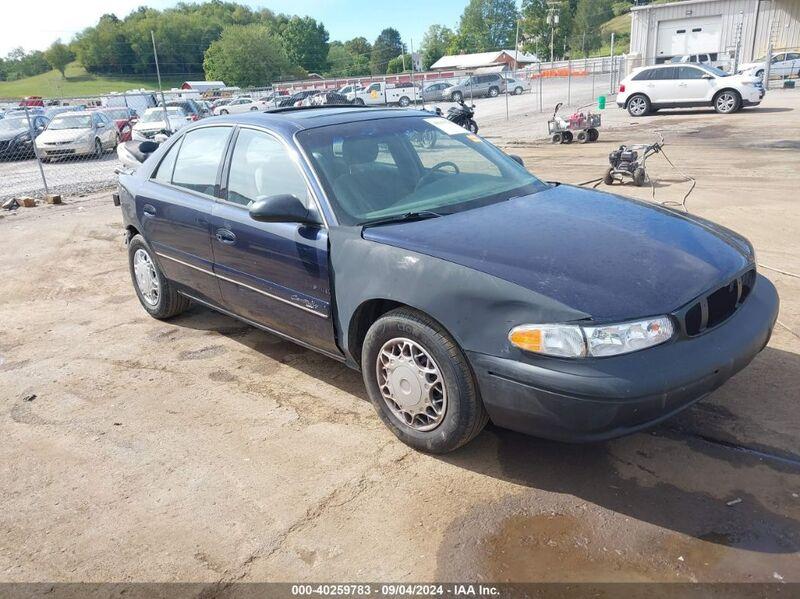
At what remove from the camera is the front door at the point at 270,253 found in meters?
3.58

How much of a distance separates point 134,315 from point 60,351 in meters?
0.80

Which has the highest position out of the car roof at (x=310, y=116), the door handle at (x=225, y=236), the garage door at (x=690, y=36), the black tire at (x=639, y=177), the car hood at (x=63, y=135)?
the garage door at (x=690, y=36)

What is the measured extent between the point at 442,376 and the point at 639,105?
865 inches

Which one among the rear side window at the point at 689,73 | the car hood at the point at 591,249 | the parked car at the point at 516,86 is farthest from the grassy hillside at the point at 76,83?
the car hood at the point at 591,249

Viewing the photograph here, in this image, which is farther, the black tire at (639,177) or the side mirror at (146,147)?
the black tire at (639,177)

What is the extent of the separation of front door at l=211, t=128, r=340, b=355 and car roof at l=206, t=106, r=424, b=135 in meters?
0.10

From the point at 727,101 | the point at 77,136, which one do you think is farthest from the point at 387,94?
the point at 77,136

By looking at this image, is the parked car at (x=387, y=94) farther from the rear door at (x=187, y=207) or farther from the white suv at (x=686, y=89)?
the rear door at (x=187, y=207)

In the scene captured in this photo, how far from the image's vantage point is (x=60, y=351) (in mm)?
4945

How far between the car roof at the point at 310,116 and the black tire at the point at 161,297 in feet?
4.04

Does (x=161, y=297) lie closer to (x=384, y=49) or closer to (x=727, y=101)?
(x=727, y=101)

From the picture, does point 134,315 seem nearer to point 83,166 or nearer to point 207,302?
point 207,302

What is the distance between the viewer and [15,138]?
2053 centimetres

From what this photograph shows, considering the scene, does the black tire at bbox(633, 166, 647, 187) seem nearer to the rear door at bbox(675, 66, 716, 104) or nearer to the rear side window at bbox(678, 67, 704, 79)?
the rear door at bbox(675, 66, 716, 104)
